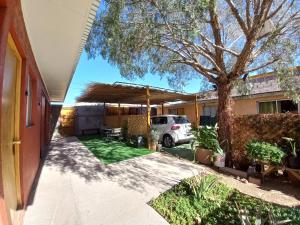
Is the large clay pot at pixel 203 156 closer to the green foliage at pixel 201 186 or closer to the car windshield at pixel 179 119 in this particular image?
the green foliage at pixel 201 186

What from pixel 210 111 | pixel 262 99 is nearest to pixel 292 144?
pixel 262 99

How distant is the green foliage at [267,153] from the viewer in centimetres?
527

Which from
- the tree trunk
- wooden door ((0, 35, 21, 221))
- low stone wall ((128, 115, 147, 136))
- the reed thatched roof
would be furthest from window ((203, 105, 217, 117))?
wooden door ((0, 35, 21, 221))

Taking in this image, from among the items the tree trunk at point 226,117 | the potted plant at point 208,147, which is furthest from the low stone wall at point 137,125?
the tree trunk at point 226,117

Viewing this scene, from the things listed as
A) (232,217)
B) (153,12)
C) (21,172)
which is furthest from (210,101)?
(21,172)

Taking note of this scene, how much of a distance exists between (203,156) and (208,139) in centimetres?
70

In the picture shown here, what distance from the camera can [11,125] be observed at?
3018mm

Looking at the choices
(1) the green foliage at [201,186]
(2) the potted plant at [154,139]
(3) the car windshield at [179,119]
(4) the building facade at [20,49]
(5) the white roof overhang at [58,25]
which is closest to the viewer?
(4) the building facade at [20,49]

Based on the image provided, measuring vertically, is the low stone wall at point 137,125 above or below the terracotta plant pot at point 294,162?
above

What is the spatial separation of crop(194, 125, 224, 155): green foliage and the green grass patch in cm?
216

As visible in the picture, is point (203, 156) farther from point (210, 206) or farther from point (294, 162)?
point (210, 206)

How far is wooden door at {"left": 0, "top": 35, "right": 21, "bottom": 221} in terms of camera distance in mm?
2668

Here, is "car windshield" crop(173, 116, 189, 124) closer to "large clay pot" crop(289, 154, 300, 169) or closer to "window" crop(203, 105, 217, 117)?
"large clay pot" crop(289, 154, 300, 169)

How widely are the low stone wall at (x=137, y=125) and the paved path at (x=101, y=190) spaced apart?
4.04 m
